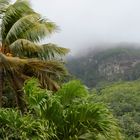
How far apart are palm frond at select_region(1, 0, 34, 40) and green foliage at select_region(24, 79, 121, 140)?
13.9 feet

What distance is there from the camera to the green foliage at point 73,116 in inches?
467

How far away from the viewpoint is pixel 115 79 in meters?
194

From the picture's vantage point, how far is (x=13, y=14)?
52.6 feet

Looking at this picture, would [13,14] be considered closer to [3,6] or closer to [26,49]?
[3,6]

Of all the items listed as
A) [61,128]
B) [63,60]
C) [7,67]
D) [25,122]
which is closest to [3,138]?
[25,122]

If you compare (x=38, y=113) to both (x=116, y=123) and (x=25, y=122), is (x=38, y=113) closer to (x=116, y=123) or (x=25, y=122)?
(x=25, y=122)

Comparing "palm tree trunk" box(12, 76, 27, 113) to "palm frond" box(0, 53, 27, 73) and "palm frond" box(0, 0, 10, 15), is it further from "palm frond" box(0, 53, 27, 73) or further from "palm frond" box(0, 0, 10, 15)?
"palm frond" box(0, 0, 10, 15)

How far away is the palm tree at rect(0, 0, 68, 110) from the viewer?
14.8 metres

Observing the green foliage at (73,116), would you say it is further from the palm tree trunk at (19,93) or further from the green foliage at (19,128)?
the palm tree trunk at (19,93)

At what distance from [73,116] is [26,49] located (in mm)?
4120

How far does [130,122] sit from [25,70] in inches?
2529

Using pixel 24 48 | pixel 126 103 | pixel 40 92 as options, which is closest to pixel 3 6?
pixel 24 48

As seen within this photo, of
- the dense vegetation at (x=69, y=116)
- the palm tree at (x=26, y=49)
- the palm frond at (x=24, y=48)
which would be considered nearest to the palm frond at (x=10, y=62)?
the palm tree at (x=26, y=49)

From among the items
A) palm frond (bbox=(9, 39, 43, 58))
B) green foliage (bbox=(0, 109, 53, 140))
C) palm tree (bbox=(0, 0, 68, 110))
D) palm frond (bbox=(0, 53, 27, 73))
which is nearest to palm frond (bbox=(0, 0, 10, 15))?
palm tree (bbox=(0, 0, 68, 110))
